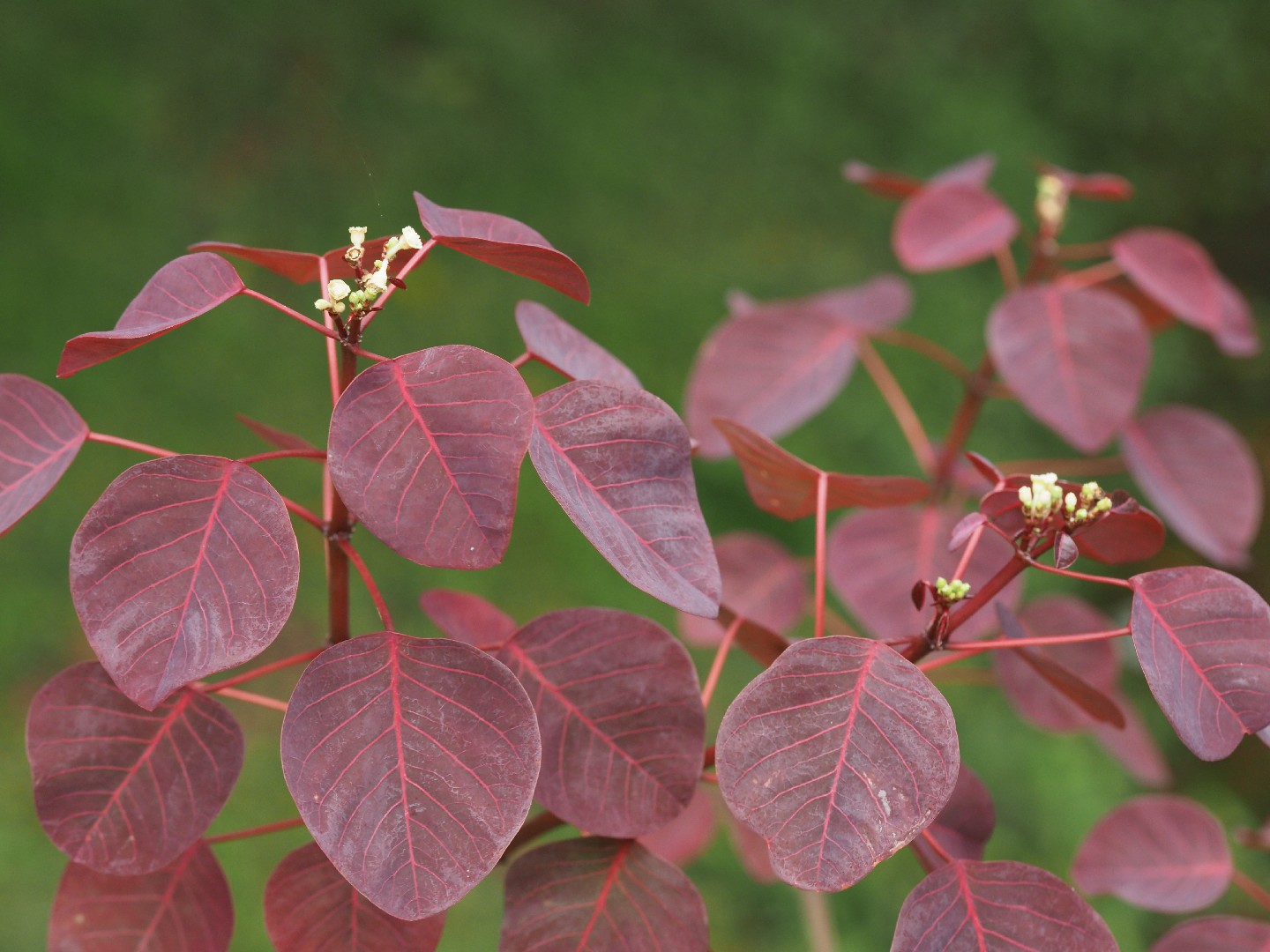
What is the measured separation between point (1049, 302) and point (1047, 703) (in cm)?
33

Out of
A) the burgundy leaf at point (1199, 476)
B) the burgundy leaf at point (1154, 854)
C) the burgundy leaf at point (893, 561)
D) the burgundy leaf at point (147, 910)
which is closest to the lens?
the burgundy leaf at point (147, 910)

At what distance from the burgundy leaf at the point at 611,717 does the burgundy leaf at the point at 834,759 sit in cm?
7

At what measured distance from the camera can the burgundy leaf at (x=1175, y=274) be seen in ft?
3.10

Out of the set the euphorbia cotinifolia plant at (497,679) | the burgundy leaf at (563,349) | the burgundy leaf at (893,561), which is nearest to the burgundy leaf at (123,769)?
the euphorbia cotinifolia plant at (497,679)

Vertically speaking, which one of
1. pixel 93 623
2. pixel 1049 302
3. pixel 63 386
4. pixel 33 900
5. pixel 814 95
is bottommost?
pixel 33 900

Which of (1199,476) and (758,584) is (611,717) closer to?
(758,584)

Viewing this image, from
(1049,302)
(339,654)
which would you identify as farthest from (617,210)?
(339,654)

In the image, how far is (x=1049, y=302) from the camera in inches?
36.8

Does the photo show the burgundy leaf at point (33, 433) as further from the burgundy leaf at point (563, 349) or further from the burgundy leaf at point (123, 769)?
the burgundy leaf at point (563, 349)

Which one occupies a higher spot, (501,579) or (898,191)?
(898,191)

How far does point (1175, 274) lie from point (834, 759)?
70 cm

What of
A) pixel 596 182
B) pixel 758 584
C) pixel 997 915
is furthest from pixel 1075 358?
pixel 596 182

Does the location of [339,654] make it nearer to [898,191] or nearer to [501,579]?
[898,191]

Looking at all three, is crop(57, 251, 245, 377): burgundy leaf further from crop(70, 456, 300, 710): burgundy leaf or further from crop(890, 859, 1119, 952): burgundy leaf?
crop(890, 859, 1119, 952): burgundy leaf
